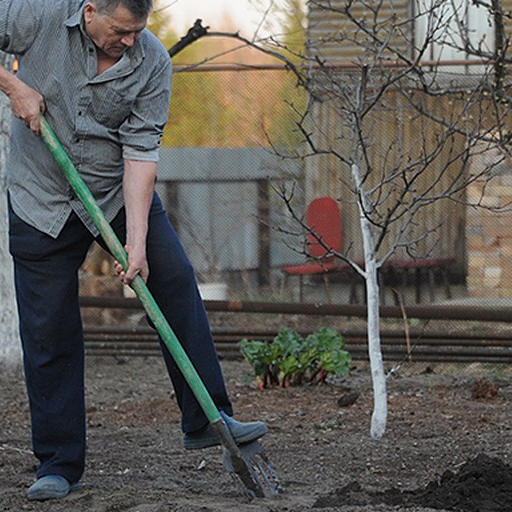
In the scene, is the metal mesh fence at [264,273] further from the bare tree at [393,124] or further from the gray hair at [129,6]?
the gray hair at [129,6]

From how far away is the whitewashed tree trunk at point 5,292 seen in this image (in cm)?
771

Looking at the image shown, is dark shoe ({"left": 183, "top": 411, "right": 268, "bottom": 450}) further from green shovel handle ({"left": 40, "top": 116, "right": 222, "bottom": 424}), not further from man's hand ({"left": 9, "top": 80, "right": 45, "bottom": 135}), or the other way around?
man's hand ({"left": 9, "top": 80, "right": 45, "bottom": 135})

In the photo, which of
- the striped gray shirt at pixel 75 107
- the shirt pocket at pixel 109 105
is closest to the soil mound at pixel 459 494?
the striped gray shirt at pixel 75 107

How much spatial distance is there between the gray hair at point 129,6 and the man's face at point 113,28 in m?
0.01

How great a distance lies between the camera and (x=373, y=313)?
512cm

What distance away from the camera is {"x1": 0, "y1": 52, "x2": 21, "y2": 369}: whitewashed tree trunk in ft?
25.3

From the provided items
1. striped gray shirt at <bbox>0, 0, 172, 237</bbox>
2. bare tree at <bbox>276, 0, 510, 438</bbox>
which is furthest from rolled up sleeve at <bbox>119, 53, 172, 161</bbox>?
bare tree at <bbox>276, 0, 510, 438</bbox>

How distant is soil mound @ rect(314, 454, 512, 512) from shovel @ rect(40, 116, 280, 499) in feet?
0.94

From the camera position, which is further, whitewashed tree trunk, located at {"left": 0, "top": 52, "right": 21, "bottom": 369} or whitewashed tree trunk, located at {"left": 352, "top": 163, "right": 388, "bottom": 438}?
whitewashed tree trunk, located at {"left": 0, "top": 52, "right": 21, "bottom": 369}

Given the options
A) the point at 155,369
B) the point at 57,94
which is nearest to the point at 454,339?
the point at 155,369

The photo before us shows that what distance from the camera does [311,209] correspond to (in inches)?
370

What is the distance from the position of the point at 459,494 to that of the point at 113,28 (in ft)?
6.56

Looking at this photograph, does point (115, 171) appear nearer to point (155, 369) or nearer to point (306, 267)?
point (155, 369)

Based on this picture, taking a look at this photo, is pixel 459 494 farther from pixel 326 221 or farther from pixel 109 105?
pixel 326 221
